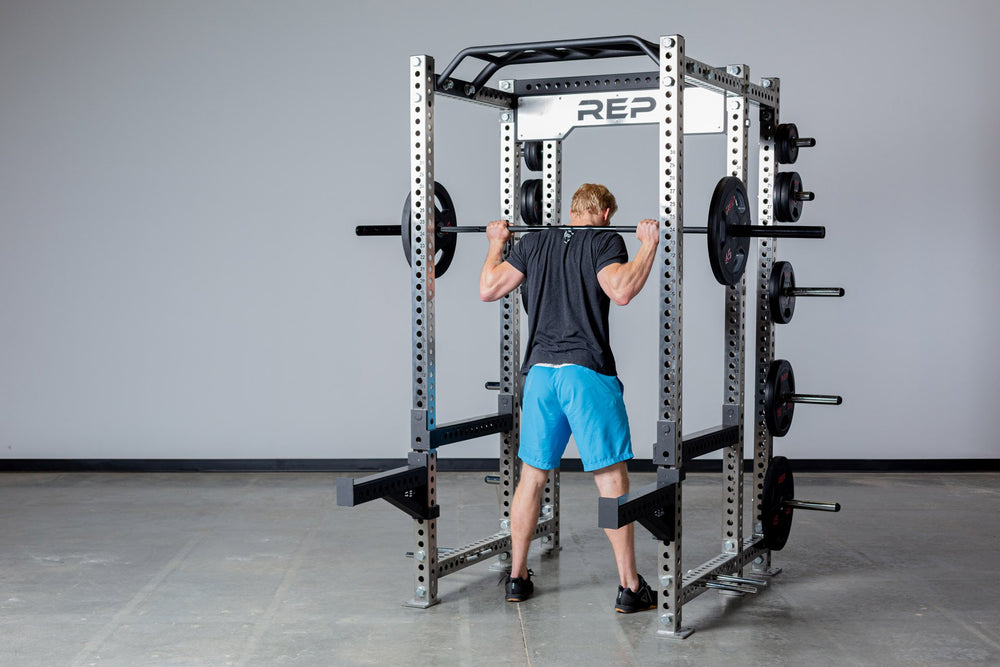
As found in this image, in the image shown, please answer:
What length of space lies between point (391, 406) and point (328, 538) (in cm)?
181

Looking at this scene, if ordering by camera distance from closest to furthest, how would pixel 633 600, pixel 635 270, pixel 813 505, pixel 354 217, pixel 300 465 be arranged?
pixel 635 270
pixel 633 600
pixel 813 505
pixel 354 217
pixel 300 465

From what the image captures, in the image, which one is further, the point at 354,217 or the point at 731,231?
the point at 354,217

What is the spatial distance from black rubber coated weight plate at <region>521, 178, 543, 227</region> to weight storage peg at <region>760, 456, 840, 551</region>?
1.38m

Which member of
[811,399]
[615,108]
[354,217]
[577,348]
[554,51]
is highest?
[554,51]

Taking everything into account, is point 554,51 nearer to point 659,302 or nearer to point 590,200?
point 590,200

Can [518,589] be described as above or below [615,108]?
below

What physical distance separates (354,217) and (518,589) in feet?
10.6

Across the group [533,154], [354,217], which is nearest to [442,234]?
[533,154]

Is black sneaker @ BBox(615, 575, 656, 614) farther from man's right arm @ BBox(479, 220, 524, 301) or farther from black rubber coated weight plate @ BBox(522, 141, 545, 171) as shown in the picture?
black rubber coated weight plate @ BBox(522, 141, 545, 171)

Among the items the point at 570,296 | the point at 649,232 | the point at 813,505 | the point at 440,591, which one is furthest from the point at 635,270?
the point at 440,591

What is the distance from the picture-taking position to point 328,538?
4887mm

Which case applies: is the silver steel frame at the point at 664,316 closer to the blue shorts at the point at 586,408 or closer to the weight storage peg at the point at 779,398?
the weight storage peg at the point at 779,398

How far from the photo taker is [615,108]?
165 inches

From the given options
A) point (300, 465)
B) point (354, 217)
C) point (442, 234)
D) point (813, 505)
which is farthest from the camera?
point (300, 465)
